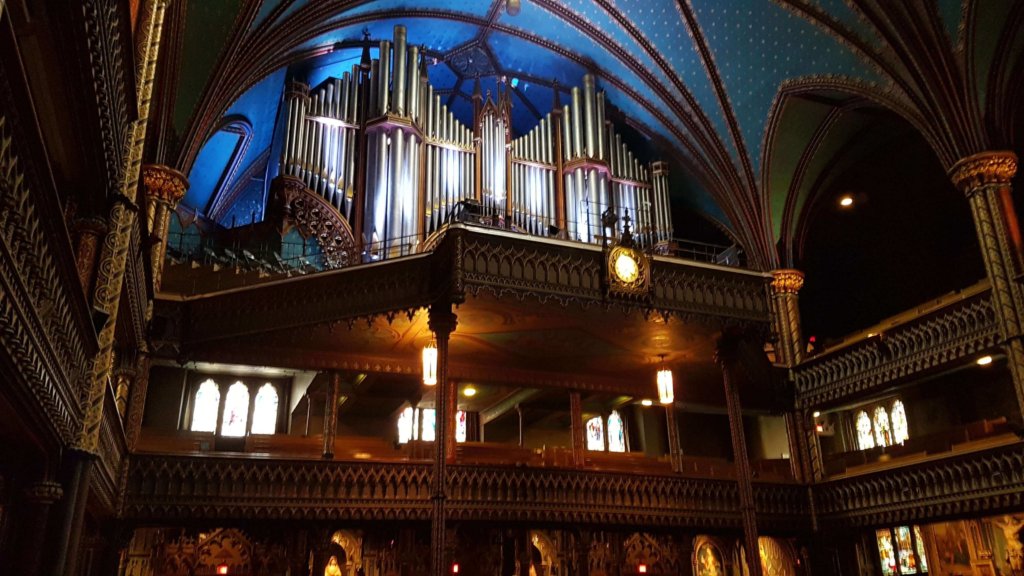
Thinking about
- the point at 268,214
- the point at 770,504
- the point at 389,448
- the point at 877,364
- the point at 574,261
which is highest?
the point at 268,214

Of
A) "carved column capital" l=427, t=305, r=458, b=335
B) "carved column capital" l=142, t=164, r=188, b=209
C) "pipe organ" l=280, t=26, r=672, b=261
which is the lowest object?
"carved column capital" l=427, t=305, r=458, b=335

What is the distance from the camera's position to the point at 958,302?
52.6 ft

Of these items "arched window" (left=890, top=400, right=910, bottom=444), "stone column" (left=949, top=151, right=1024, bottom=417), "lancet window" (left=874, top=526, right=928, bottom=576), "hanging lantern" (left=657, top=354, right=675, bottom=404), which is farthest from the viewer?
"arched window" (left=890, top=400, right=910, bottom=444)

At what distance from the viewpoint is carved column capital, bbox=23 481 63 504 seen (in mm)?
7648

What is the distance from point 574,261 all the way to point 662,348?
4174 millimetres

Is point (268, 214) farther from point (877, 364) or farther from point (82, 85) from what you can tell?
A: point (877, 364)

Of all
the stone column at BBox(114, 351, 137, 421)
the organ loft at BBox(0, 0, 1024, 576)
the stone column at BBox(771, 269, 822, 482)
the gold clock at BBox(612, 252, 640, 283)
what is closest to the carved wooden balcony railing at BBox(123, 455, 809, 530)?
the organ loft at BBox(0, 0, 1024, 576)

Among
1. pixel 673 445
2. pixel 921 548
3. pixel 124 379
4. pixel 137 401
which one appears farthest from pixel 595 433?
pixel 124 379

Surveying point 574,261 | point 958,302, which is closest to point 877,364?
point 958,302

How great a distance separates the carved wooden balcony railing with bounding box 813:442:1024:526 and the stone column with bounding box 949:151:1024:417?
1295 millimetres

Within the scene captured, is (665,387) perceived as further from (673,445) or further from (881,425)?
(881,425)

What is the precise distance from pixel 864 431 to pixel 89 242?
21.3 metres

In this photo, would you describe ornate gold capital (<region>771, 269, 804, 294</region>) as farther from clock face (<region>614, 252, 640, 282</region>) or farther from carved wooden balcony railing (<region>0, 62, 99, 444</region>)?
carved wooden balcony railing (<region>0, 62, 99, 444</region>)

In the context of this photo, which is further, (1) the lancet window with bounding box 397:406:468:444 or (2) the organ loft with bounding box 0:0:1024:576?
(1) the lancet window with bounding box 397:406:468:444
